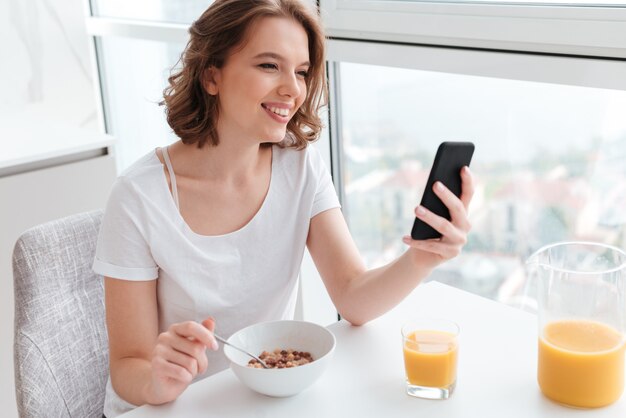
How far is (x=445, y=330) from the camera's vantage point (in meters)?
1.14

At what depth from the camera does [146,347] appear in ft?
4.21

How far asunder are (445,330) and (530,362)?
140mm

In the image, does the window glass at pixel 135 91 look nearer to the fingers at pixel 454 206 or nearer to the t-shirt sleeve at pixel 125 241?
the t-shirt sleeve at pixel 125 241

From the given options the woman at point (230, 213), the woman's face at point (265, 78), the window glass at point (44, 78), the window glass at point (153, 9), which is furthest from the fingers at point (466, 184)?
the window glass at point (44, 78)

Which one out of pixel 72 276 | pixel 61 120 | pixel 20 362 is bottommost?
pixel 20 362

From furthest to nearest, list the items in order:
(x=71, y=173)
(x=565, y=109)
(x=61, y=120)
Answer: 1. (x=61, y=120)
2. (x=71, y=173)
3. (x=565, y=109)

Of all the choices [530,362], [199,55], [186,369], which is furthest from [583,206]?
[186,369]

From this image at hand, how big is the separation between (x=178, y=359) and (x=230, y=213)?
15.3 inches

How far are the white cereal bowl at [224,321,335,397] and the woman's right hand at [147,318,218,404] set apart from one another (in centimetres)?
5

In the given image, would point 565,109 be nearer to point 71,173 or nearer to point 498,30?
point 498,30

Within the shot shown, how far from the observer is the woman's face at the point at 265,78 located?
1.33 meters

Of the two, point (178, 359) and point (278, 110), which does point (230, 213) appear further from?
point (178, 359)

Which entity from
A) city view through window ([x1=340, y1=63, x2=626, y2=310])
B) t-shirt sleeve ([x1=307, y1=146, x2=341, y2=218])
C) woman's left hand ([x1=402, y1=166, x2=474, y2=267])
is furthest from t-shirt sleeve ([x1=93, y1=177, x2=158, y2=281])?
city view through window ([x1=340, y1=63, x2=626, y2=310])

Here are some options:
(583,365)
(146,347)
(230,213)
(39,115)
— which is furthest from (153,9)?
A: (583,365)
